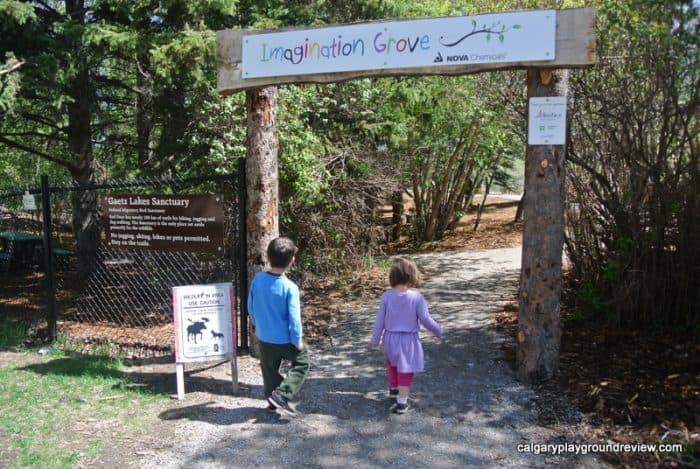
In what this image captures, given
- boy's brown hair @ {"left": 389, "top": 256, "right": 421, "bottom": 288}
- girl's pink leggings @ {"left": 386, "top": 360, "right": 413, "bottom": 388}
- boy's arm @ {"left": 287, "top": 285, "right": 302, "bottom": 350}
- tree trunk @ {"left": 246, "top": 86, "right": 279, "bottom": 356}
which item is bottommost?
girl's pink leggings @ {"left": 386, "top": 360, "right": 413, "bottom": 388}

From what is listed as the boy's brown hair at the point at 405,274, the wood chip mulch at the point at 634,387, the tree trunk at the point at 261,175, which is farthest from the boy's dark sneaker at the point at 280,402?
the wood chip mulch at the point at 634,387

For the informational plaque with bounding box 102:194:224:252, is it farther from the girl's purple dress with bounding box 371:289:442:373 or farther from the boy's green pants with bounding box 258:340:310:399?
the girl's purple dress with bounding box 371:289:442:373

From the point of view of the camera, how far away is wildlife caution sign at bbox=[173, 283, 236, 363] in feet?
16.1

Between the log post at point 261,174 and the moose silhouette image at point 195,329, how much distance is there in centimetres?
79

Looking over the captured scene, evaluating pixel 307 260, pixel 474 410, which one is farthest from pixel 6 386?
pixel 307 260

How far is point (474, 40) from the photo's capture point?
15.1 ft

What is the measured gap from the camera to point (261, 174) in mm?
5516

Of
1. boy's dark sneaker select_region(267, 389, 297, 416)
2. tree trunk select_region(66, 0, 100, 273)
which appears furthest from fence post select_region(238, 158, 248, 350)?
tree trunk select_region(66, 0, 100, 273)

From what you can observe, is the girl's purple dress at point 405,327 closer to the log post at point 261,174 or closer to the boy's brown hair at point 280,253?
the boy's brown hair at point 280,253

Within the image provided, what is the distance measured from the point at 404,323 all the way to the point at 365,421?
0.79m

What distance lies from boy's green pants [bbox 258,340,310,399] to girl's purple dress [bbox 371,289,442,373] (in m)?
0.59

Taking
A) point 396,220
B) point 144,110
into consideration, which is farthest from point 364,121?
point 396,220

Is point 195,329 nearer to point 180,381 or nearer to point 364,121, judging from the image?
point 180,381

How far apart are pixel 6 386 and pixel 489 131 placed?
10769 millimetres
